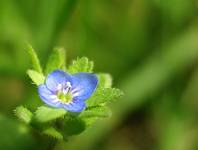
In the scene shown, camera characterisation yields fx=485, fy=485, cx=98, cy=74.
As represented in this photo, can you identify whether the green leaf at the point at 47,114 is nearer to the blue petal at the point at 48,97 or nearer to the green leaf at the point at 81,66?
the blue petal at the point at 48,97

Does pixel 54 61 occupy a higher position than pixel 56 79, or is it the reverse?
pixel 54 61

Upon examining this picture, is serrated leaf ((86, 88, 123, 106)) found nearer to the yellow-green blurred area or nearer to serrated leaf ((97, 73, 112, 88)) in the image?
serrated leaf ((97, 73, 112, 88))

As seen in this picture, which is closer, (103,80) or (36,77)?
(36,77)

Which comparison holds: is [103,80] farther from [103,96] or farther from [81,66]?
[103,96]

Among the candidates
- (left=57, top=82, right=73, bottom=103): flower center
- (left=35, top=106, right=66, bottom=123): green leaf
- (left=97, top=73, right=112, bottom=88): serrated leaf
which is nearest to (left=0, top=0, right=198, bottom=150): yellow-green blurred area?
(left=97, top=73, right=112, bottom=88): serrated leaf

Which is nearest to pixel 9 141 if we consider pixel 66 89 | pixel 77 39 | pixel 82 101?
pixel 66 89

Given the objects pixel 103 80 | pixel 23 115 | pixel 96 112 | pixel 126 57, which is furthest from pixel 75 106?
pixel 126 57
